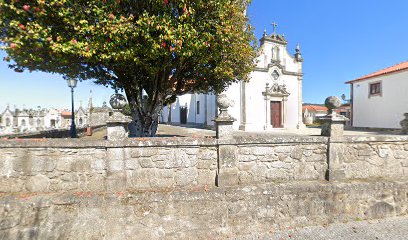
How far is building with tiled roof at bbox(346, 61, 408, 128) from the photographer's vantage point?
14.9 m

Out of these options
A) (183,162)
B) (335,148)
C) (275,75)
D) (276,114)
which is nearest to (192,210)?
(183,162)

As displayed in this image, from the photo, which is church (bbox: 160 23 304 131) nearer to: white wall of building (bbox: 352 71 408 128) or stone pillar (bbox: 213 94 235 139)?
white wall of building (bbox: 352 71 408 128)

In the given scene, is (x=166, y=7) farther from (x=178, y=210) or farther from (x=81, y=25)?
(x=178, y=210)

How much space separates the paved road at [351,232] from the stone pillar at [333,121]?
1.77m

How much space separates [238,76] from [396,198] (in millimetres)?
4558

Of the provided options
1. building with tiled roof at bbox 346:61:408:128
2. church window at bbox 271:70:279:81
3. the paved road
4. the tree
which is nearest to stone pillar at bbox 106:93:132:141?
the tree

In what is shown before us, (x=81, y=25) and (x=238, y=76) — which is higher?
(x=81, y=25)

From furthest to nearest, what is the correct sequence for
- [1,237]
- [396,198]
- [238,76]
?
[238,76]
[396,198]
[1,237]

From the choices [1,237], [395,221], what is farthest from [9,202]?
[395,221]

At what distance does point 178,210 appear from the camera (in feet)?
10.5

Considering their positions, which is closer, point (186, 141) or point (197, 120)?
point (186, 141)

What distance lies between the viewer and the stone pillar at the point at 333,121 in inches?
150

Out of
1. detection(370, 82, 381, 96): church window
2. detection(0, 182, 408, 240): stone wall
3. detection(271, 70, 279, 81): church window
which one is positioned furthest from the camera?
detection(370, 82, 381, 96): church window

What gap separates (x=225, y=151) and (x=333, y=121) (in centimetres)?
234
